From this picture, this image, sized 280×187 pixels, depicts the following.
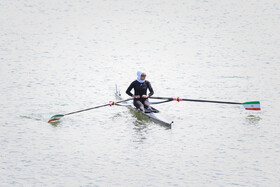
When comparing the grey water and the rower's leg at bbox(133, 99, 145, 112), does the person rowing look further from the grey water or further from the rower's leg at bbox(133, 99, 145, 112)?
the grey water

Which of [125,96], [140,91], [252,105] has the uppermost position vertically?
[140,91]

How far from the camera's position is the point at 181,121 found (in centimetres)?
2100

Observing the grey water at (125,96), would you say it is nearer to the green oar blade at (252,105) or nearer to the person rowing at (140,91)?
the green oar blade at (252,105)

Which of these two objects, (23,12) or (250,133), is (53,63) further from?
(23,12)

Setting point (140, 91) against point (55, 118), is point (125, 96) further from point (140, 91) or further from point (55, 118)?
point (55, 118)

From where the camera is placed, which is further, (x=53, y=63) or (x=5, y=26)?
(x=5, y=26)

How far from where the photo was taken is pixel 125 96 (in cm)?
2531

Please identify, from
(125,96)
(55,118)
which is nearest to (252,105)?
(125,96)

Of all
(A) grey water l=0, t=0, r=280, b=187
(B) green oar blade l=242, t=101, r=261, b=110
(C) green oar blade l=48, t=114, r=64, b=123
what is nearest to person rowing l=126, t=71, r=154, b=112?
(A) grey water l=0, t=0, r=280, b=187

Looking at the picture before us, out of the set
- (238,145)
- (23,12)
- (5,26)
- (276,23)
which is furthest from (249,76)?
(23,12)

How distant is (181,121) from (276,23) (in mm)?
31096

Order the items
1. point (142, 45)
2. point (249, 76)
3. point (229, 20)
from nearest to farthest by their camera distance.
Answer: point (249, 76)
point (142, 45)
point (229, 20)

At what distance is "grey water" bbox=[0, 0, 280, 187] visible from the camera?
52.9 ft

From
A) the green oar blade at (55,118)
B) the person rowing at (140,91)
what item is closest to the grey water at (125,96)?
the green oar blade at (55,118)
